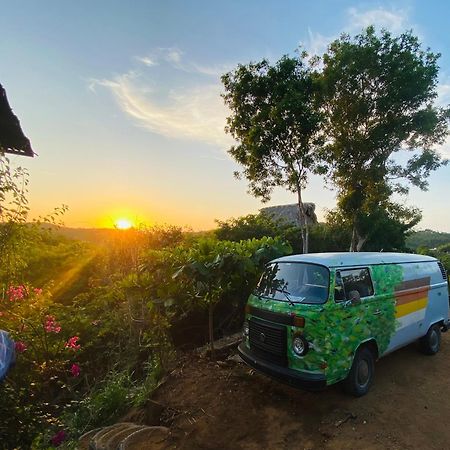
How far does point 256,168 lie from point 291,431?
402 inches

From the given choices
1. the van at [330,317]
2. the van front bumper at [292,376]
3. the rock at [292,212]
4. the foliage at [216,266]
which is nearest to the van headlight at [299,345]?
the van at [330,317]

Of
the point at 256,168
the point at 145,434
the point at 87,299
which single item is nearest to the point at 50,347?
the point at 145,434

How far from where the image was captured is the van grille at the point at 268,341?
15.1 ft

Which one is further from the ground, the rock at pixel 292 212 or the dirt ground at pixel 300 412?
the rock at pixel 292 212

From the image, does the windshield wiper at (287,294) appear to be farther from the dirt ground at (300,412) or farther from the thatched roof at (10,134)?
the thatched roof at (10,134)

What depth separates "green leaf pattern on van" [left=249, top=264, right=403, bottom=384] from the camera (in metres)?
4.32

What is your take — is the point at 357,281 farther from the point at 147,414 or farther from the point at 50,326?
the point at 50,326

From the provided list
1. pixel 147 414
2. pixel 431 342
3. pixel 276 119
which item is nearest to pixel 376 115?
pixel 276 119

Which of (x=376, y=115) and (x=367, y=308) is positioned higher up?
(x=376, y=115)

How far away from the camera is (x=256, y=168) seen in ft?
42.6

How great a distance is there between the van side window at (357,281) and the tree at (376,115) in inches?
360

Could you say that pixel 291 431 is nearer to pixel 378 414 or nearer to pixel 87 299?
pixel 378 414

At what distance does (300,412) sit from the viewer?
4.48 m

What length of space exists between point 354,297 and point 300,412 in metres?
1.82
